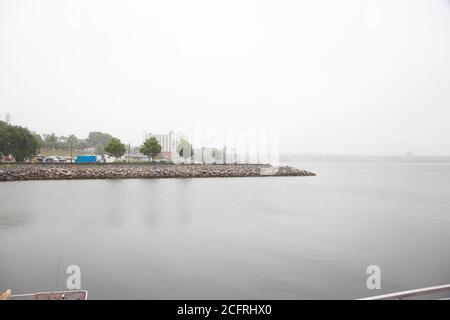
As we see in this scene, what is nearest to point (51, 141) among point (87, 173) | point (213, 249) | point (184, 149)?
point (184, 149)

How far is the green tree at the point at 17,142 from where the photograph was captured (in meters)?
54.5

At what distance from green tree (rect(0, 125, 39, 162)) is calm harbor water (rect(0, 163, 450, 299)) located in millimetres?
37054

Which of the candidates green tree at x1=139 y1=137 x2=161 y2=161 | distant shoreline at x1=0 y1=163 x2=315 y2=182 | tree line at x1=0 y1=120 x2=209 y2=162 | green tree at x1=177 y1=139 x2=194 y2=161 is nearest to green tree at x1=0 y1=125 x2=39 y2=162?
tree line at x1=0 y1=120 x2=209 y2=162

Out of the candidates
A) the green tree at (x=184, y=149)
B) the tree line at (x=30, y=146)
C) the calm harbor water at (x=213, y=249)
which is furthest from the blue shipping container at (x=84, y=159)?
the calm harbor water at (x=213, y=249)

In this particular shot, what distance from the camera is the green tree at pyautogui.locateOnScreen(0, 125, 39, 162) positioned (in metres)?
54.5

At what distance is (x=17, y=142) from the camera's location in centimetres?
5606

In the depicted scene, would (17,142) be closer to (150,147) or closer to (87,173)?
(87,173)

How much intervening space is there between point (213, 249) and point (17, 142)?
60592 millimetres

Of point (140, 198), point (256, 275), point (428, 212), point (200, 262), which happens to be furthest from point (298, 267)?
point (428, 212)

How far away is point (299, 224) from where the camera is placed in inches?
795

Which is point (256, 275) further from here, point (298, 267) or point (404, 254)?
point (404, 254)
